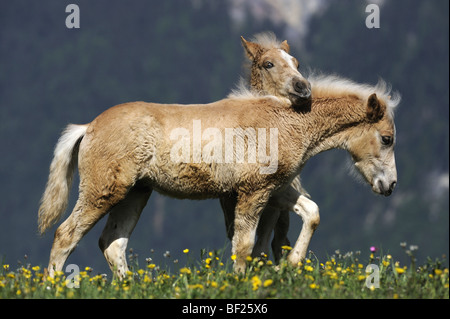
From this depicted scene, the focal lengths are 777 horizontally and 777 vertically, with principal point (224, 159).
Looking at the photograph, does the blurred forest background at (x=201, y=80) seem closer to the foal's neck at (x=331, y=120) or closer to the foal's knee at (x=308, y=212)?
the foal's neck at (x=331, y=120)

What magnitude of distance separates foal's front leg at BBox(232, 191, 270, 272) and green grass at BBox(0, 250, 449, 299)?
564 millimetres

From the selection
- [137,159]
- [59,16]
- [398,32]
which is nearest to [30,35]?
[59,16]

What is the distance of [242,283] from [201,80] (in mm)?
155638

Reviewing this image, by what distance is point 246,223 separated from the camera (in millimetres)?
8094

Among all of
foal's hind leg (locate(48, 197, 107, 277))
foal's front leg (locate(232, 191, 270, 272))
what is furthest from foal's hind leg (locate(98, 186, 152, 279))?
foal's front leg (locate(232, 191, 270, 272))

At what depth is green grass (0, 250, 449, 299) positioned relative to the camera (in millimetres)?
6355

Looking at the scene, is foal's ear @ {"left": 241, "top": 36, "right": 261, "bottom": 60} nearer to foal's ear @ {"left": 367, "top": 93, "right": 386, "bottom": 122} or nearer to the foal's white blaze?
the foal's white blaze

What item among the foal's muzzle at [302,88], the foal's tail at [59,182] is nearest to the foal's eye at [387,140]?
the foal's muzzle at [302,88]

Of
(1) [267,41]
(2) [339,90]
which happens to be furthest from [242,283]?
(1) [267,41]

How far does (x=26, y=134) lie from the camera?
161 meters

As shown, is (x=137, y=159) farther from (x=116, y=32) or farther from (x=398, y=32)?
(x=116, y=32)

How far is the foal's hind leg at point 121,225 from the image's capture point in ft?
27.8

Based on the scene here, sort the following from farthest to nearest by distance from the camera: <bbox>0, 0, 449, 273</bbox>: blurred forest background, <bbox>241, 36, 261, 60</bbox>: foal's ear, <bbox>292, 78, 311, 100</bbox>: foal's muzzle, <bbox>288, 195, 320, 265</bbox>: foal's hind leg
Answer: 1. <bbox>0, 0, 449, 273</bbox>: blurred forest background
2. <bbox>241, 36, 261, 60</bbox>: foal's ear
3. <bbox>292, 78, 311, 100</bbox>: foal's muzzle
4. <bbox>288, 195, 320, 265</bbox>: foal's hind leg

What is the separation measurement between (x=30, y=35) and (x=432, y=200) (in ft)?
313
